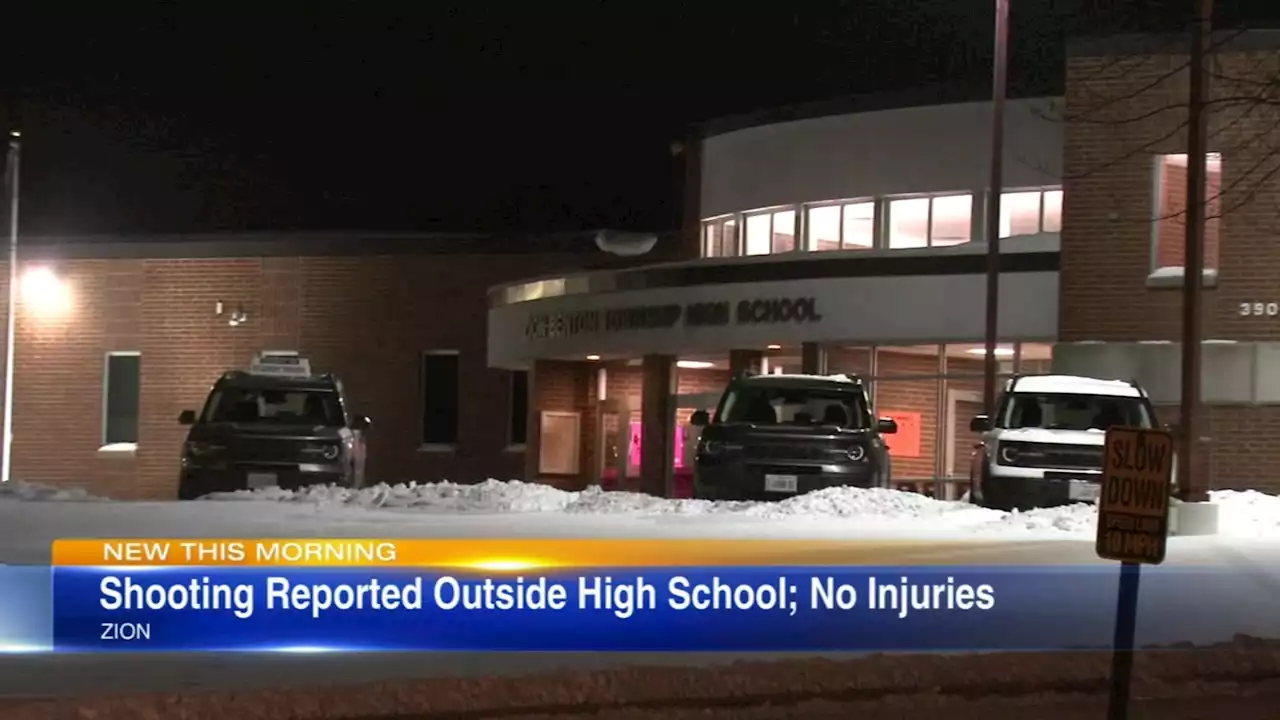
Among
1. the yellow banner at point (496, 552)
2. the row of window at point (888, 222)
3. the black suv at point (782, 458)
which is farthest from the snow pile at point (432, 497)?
the row of window at point (888, 222)

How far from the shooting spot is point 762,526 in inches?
726

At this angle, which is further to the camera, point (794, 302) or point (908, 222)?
point (908, 222)

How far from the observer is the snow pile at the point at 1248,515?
1916cm

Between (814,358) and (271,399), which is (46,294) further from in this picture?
(814,358)

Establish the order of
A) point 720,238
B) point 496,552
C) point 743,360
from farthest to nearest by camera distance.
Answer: point 720,238
point 743,360
point 496,552

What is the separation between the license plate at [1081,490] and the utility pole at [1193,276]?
58.6 inches

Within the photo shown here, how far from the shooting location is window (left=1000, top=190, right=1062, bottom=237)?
102ft

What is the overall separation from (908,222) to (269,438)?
49.4ft

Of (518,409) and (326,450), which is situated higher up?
(518,409)

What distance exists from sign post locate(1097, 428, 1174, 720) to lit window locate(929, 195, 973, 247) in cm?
2463

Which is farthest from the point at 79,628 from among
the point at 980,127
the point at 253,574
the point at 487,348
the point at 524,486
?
the point at 487,348

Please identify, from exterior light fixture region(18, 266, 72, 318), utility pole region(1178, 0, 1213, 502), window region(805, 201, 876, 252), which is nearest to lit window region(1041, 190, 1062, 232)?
window region(805, 201, 876, 252)

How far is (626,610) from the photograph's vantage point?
1234cm

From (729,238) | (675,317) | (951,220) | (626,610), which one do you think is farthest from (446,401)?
(626,610)
